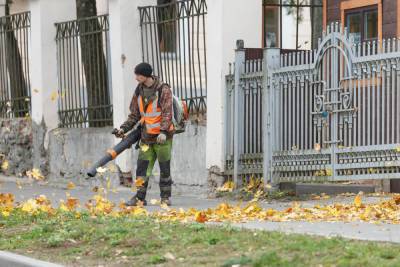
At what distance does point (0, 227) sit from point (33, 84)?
8462 millimetres

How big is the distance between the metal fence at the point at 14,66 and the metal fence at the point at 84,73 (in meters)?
1.10

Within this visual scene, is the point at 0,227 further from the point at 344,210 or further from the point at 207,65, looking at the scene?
the point at 207,65

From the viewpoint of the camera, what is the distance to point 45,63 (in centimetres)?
1925

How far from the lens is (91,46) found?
18469 millimetres

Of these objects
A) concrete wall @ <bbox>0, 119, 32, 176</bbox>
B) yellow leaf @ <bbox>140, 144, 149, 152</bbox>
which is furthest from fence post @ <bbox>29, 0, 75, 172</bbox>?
yellow leaf @ <bbox>140, 144, 149, 152</bbox>

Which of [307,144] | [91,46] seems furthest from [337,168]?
[91,46]

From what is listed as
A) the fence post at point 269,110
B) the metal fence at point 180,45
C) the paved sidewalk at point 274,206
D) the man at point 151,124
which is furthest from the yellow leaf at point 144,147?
the metal fence at point 180,45

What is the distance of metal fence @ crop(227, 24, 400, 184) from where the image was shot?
13.0 metres

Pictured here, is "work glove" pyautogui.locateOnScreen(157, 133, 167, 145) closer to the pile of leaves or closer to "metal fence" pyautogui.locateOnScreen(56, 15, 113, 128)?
the pile of leaves

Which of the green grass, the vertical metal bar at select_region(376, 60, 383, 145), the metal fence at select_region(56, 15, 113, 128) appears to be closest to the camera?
the green grass

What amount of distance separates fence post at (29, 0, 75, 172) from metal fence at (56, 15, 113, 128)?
0.42 feet

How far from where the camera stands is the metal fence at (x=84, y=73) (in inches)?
720

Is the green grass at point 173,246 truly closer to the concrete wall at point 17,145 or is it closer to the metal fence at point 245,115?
the metal fence at point 245,115

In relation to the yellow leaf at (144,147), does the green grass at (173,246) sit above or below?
below
